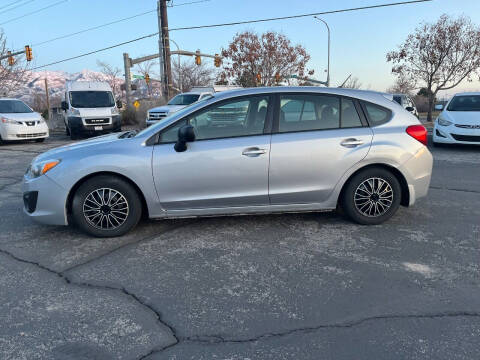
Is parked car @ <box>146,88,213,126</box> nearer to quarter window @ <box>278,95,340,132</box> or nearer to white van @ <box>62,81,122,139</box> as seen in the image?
white van @ <box>62,81,122,139</box>

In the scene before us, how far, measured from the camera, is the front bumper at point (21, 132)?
13.8m

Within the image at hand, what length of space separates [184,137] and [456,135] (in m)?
9.16

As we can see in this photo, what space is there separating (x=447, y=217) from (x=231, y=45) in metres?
39.8

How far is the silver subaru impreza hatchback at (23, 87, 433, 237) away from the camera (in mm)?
4211

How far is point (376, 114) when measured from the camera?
15.2 ft

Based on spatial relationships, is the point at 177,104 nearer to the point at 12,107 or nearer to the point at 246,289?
the point at 12,107

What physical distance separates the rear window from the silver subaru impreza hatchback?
0.01 m

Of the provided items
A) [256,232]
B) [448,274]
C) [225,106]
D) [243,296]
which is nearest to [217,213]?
[256,232]

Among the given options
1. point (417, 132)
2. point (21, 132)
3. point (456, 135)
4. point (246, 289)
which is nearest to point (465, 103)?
point (456, 135)

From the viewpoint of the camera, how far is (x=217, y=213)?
14.5 feet

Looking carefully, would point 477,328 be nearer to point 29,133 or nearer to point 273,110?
point 273,110

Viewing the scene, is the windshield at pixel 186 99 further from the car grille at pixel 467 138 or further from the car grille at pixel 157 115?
the car grille at pixel 467 138

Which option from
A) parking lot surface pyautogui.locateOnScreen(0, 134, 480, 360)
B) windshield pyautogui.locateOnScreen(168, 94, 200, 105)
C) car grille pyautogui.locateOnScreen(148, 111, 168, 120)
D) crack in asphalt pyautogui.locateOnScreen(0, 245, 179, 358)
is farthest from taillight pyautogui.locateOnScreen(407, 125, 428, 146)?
windshield pyautogui.locateOnScreen(168, 94, 200, 105)

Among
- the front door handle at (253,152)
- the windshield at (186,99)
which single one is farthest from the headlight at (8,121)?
the front door handle at (253,152)
